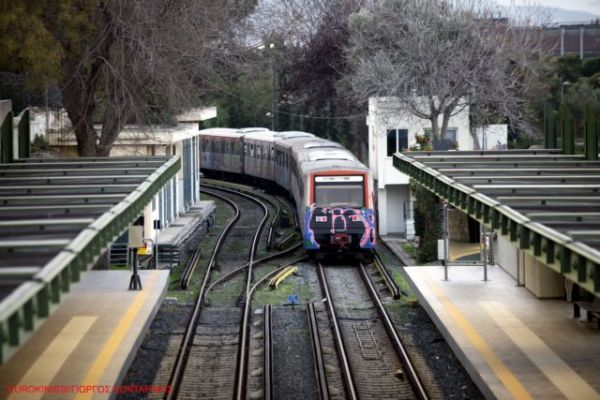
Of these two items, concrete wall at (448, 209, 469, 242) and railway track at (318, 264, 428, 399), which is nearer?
railway track at (318, 264, 428, 399)

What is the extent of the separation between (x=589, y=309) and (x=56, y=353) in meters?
8.08

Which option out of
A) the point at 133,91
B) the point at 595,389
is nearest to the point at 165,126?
the point at 133,91

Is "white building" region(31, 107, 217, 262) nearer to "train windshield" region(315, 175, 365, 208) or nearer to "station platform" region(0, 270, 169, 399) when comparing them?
"station platform" region(0, 270, 169, 399)

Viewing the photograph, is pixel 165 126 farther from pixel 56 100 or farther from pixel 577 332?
pixel 577 332

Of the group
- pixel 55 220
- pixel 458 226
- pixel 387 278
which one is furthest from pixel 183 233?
pixel 55 220

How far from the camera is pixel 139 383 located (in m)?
15.0

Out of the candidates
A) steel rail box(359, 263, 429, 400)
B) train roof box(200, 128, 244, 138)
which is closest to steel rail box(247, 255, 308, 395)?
steel rail box(359, 263, 429, 400)

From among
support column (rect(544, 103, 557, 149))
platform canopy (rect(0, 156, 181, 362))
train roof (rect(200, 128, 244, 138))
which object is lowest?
platform canopy (rect(0, 156, 181, 362))

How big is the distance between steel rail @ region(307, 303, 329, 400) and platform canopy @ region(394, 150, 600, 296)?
314cm

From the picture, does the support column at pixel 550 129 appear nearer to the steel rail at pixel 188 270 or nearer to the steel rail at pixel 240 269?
the steel rail at pixel 240 269

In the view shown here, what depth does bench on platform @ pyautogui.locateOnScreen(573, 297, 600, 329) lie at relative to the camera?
16172mm

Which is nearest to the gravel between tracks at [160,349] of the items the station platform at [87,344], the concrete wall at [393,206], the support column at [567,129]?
the station platform at [87,344]

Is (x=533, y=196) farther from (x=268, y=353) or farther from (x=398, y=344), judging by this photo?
(x=268, y=353)

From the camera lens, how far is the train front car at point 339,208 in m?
26.6
